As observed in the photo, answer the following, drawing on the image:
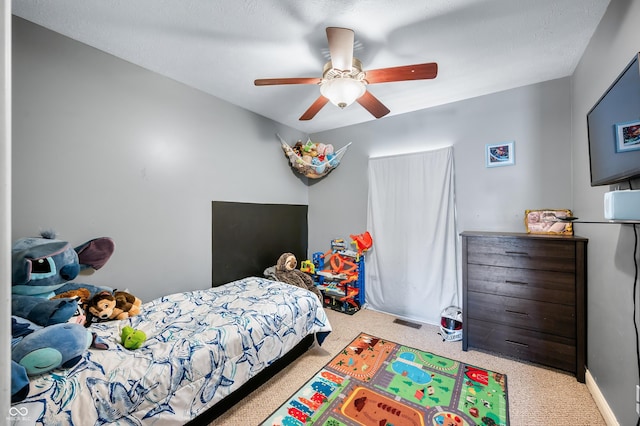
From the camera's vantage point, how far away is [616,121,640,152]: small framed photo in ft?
3.87

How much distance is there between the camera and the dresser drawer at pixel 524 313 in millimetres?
2047

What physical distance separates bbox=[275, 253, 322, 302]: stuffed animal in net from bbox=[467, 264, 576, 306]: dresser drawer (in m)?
1.71

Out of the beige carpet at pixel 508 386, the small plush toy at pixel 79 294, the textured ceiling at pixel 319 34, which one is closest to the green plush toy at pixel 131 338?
the small plush toy at pixel 79 294

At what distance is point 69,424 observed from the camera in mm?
1090

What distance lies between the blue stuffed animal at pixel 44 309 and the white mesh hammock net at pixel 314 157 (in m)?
2.15

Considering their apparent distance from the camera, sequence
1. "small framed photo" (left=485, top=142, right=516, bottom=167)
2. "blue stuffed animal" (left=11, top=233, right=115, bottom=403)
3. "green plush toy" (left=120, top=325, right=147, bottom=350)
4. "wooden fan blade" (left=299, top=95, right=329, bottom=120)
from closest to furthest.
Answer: "blue stuffed animal" (left=11, top=233, right=115, bottom=403) < "green plush toy" (left=120, top=325, right=147, bottom=350) < "wooden fan blade" (left=299, top=95, right=329, bottom=120) < "small framed photo" (left=485, top=142, right=516, bottom=167)

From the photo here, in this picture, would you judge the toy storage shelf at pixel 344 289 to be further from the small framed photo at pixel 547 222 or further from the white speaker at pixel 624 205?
the white speaker at pixel 624 205

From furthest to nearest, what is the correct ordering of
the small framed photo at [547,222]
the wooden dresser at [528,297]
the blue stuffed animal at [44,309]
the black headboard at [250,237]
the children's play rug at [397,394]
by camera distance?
1. the black headboard at [250,237]
2. the small framed photo at [547,222]
3. the wooden dresser at [528,297]
4. the children's play rug at [397,394]
5. the blue stuffed animal at [44,309]

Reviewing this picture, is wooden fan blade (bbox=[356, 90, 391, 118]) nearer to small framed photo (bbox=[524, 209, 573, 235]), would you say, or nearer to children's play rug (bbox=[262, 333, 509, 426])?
small framed photo (bbox=[524, 209, 573, 235])

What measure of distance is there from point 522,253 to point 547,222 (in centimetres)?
47

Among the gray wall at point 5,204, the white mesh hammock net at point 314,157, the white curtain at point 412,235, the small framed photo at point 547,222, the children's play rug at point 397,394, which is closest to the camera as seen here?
the gray wall at point 5,204

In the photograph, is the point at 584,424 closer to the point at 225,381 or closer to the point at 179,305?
the point at 225,381

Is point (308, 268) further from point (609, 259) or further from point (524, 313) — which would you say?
point (609, 259)

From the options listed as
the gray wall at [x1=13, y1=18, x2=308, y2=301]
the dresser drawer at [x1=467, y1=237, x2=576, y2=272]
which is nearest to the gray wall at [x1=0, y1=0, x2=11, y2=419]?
the gray wall at [x1=13, y1=18, x2=308, y2=301]
